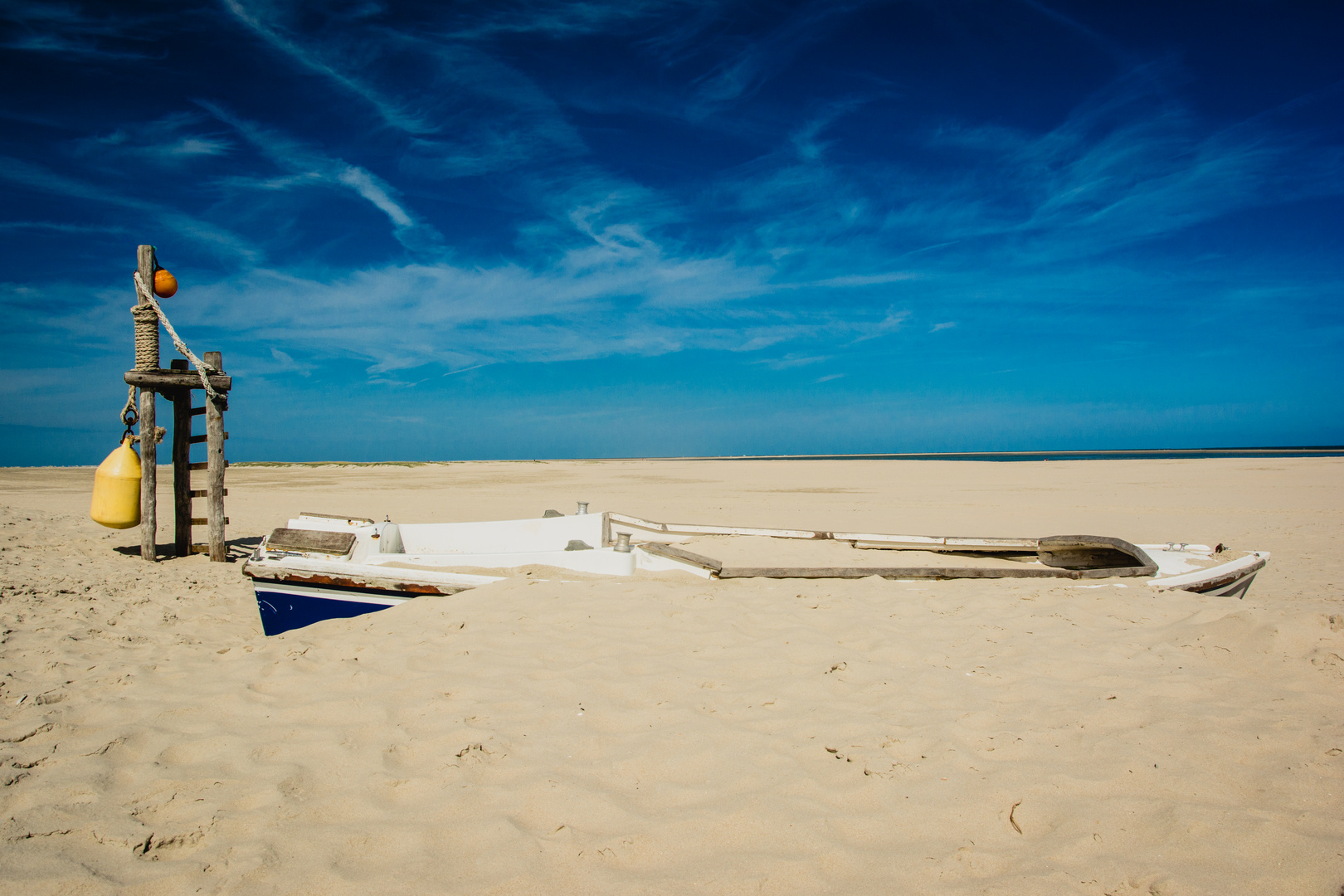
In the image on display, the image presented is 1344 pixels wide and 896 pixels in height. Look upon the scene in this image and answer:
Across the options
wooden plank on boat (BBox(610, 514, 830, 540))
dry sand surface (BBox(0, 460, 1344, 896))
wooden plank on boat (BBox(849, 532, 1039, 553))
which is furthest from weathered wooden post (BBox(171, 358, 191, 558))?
wooden plank on boat (BBox(849, 532, 1039, 553))

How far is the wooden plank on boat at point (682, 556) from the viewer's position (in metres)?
6.06

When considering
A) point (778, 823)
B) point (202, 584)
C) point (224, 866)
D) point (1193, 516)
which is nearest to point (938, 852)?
point (778, 823)

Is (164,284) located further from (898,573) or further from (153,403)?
(898,573)

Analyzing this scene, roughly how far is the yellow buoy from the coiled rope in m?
1.36

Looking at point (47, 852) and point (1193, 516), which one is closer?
point (47, 852)

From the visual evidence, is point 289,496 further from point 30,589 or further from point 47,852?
point 47,852

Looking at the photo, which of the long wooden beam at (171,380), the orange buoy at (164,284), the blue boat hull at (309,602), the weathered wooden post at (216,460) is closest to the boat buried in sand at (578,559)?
the blue boat hull at (309,602)

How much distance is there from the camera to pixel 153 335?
855cm

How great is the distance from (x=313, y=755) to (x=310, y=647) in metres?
1.59

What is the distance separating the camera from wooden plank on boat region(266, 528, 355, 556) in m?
5.45

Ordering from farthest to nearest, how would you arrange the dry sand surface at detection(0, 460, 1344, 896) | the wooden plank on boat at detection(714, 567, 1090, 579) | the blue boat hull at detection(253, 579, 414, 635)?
the wooden plank on boat at detection(714, 567, 1090, 579) → the blue boat hull at detection(253, 579, 414, 635) → the dry sand surface at detection(0, 460, 1344, 896)

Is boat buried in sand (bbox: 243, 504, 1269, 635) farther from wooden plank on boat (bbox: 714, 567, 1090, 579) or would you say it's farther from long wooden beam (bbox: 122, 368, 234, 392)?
long wooden beam (bbox: 122, 368, 234, 392)

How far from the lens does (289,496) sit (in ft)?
60.3

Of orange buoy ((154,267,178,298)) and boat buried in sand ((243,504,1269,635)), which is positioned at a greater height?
orange buoy ((154,267,178,298))
